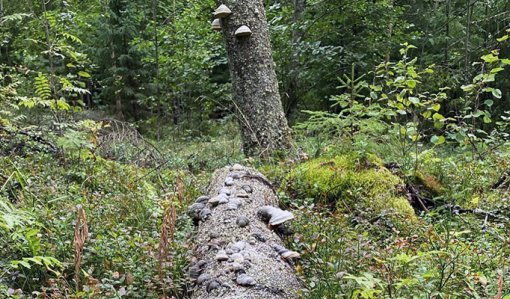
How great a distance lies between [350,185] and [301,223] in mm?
1099

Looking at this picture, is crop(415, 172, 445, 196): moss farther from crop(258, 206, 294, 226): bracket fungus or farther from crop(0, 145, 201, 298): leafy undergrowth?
crop(0, 145, 201, 298): leafy undergrowth

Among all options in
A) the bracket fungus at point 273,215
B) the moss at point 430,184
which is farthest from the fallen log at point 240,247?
the moss at point 430,184

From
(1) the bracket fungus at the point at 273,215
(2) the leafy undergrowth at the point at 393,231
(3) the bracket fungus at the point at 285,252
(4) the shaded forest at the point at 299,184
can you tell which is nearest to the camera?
(2) the leafy undergrowth at the point at 393,231

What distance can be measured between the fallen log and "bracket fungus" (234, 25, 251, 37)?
7.73 feet

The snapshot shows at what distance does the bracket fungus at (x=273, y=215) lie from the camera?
10.4ft

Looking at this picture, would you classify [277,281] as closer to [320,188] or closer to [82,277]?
[82,277]

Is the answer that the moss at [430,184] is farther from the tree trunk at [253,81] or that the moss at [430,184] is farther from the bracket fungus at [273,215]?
the bracket fungus at [273,215]

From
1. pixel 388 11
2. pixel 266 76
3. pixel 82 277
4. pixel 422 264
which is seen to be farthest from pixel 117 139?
pixel 388 11

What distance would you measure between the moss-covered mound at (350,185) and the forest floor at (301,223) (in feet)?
0.05

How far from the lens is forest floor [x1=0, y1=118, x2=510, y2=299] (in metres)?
2.37

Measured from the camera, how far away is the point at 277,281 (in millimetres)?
2484

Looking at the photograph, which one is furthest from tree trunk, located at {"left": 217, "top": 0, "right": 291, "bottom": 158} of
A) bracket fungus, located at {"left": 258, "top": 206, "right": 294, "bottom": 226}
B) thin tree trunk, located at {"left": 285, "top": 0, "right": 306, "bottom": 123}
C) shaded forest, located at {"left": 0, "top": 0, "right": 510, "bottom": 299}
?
thin tree trunk, located at {"left": 285, "top": 0, "right": 306, "bottom": 123}

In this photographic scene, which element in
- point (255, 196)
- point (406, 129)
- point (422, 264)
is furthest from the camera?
point (406, 129)

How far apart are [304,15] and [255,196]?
283 inches
